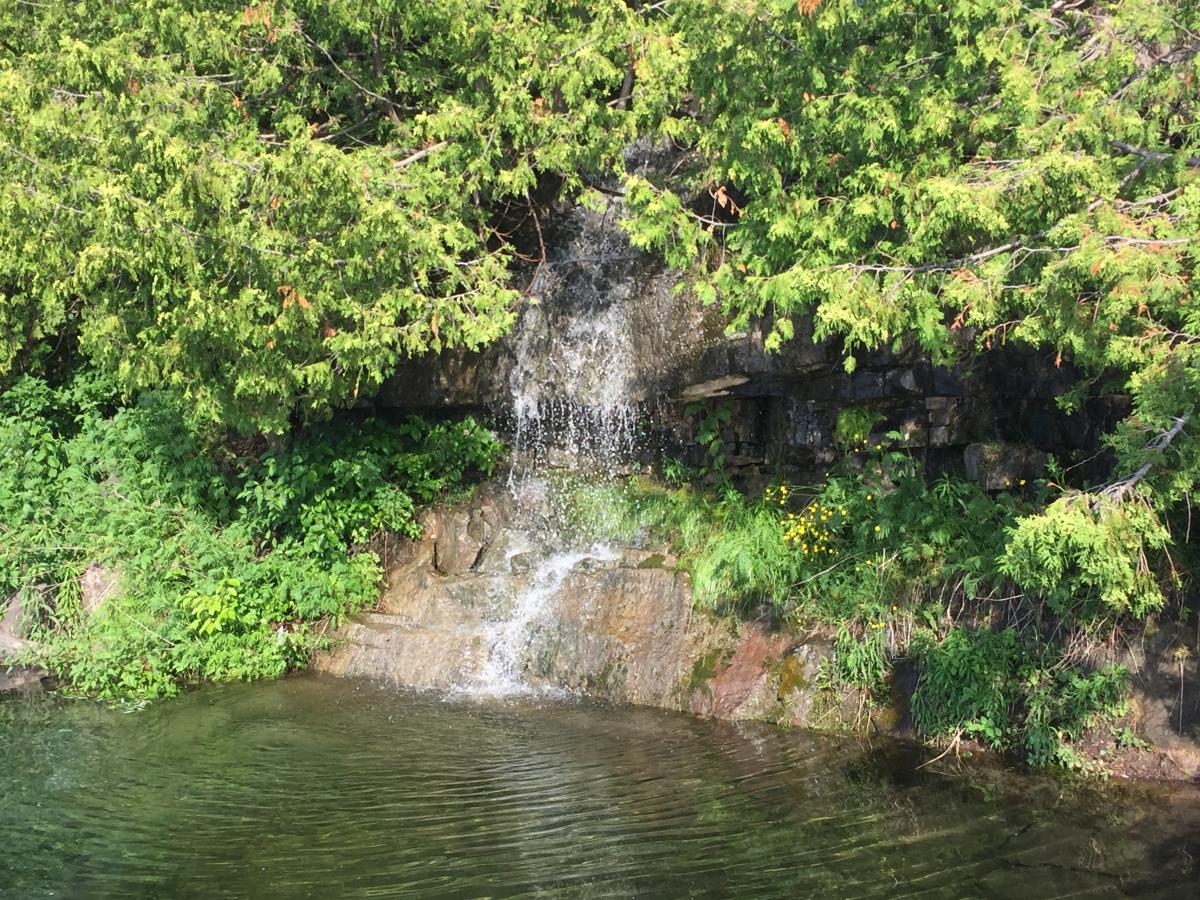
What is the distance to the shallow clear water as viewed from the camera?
644 centimetres

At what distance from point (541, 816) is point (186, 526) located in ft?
22.7

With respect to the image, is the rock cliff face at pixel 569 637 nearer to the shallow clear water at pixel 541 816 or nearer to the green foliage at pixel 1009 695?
the shallow clear water at pixel 541 816

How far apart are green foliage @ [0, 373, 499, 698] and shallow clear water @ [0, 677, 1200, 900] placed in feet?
5.69

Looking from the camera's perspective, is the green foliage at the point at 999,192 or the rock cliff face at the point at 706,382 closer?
the green foliage at the point at 999,192

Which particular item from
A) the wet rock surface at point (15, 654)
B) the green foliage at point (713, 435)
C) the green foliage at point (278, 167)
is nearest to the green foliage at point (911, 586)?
the green foliage at point (713, 435)

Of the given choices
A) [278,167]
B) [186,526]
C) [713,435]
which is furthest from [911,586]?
[186,526]

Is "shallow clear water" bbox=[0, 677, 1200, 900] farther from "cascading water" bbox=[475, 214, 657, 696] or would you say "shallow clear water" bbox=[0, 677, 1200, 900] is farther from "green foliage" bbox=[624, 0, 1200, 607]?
"cascading water" bbox=[475, 214, 657, 696]

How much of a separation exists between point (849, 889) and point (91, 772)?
573cm

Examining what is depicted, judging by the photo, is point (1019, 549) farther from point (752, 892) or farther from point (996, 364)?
point (996, 364)

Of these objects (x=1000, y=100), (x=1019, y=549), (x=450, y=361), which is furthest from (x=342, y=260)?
(x=1019, y=549)

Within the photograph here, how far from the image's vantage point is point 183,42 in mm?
9961

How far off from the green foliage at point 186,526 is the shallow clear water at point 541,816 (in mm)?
1733

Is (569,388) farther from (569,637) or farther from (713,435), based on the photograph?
(569,637)

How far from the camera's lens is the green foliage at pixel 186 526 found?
11.3 m
